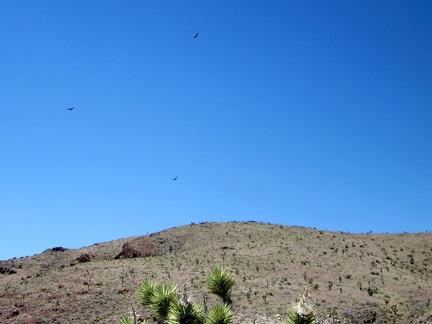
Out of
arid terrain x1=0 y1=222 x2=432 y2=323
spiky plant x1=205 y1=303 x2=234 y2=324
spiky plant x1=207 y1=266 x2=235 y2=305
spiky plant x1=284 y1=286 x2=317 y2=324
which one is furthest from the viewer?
arid terrain x1=0 y1=222 x2=432 y2=323

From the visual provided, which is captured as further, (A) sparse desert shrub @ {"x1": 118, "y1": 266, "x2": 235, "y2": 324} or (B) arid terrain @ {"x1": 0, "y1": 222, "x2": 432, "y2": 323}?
(B) arid terrain @ {"x1": 0, "y1": 222, "x2": 432, "y2": 323}

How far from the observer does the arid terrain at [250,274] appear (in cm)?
4112

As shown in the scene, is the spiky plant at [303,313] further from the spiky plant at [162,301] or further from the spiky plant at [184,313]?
the spiky plant at [162,301]

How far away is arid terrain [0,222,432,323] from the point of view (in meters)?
41.1

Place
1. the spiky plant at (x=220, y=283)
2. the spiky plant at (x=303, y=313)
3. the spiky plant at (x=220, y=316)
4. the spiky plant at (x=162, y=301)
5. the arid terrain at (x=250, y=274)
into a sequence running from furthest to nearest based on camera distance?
the arid terrain at (x=250, y=274) < the spiky plant at (x=220, y=283) < the spiky plant at (x=162, y=301) < the spiky plant at (x=220, y=316) < the spiky plant at (x=303, y=313)

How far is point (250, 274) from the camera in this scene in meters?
49.2

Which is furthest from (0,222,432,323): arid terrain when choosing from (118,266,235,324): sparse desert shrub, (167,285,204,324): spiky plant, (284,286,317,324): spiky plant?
(284,286,317,324): spiky plant

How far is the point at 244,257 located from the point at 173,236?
19.6 metres

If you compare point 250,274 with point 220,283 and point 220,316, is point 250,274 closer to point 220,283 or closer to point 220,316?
point 220,283

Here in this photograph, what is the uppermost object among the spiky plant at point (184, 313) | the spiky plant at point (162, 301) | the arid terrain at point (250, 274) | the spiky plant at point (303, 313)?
the arid terrain at point (250, 274)

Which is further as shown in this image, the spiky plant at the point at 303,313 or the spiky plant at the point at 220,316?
the spiky plant at the point at 220,316

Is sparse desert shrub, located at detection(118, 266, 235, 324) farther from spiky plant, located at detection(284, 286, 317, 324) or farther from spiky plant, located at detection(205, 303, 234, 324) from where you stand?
spiky plant, located at detection(284, 286, 317, 324)

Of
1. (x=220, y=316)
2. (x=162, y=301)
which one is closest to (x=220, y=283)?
(x=162, y=301)

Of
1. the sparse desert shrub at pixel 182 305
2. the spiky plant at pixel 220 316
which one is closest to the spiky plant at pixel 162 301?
the sparse desert shrub at pixel 182 305
